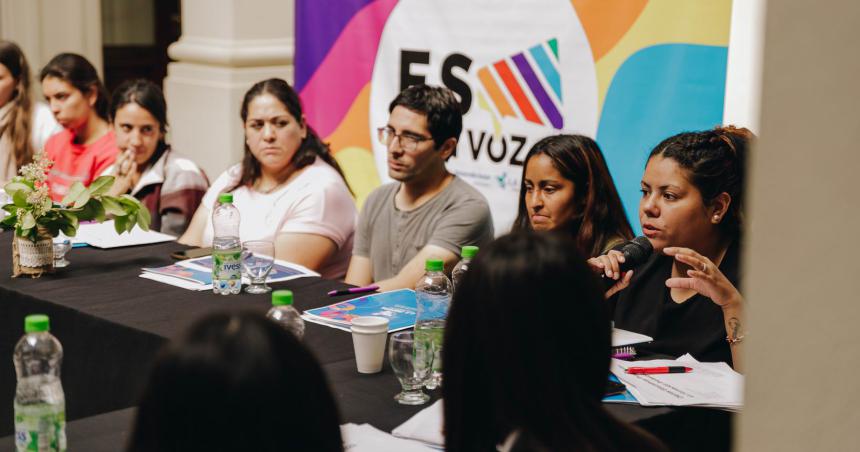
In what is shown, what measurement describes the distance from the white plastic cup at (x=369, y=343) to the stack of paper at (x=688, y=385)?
0.46m

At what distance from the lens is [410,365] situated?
6.34ft

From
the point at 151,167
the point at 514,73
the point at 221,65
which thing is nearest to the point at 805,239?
the point at 514,73

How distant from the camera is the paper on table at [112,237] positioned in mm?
3268

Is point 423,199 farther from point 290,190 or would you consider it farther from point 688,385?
point 688,385

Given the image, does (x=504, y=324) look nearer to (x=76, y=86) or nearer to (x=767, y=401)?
(x=767, y=401)

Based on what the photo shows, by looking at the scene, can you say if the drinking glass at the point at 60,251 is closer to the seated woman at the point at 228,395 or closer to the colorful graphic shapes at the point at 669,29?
the colorful graphic shapes at the point at 669,29

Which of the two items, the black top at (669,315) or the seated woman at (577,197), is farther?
the seated woman at (577,197)

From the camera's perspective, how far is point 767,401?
2.53 ft

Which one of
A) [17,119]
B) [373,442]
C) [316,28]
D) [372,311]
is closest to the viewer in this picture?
[373,442]

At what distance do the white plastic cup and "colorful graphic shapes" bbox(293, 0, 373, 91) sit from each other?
8.60 feet

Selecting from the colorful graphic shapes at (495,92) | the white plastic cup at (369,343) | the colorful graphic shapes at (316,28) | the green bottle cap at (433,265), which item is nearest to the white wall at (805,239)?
the white plastic cup at (369,343)

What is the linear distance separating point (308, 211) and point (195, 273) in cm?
59

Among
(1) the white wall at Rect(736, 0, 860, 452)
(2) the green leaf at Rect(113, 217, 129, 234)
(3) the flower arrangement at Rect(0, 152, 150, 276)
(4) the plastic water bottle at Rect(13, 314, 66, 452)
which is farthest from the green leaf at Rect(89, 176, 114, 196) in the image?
(1) the white wall at Rect(736, 0, 860, 452)

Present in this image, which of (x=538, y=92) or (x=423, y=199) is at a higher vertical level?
(x=538, y=92)
